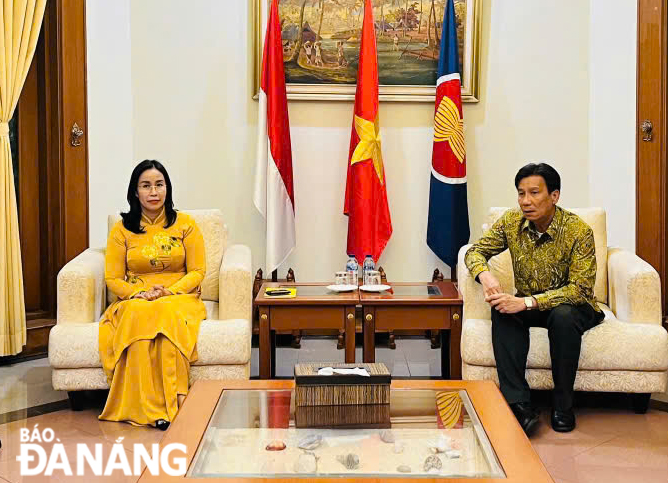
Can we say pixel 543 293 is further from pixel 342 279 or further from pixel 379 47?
pixel 379 47

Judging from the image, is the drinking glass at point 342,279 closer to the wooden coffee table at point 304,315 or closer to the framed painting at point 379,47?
the wooden coffee table at point 304,315

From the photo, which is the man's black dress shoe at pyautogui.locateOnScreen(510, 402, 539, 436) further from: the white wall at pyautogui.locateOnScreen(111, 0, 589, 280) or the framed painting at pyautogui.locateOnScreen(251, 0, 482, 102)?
the framed painting at pyautogui.locateOnScreen(251, 0, 482, 102)

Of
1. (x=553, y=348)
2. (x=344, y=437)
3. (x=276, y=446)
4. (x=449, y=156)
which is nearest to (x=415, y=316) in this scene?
(x=553, y=348)

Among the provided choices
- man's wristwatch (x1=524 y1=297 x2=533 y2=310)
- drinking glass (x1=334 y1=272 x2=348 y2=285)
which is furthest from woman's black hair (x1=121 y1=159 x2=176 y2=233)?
man's wristwatch (x1=524 y1=297 x2=533 y2=310)

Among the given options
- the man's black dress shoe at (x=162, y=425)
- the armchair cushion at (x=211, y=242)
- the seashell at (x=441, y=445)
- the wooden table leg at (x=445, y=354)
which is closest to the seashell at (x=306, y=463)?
the seashell at (x=441, y=445)

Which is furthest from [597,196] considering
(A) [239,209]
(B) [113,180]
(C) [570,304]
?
(B) [113,180]

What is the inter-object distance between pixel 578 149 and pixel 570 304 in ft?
6.53

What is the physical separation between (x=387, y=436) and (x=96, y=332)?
6.00 feet

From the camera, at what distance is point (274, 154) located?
5.05m

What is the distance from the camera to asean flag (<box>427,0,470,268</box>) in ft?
16.7

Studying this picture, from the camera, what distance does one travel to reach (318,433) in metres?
2.45

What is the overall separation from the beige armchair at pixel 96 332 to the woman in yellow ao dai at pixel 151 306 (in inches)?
2.9

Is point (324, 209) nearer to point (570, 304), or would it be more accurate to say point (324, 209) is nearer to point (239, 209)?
point (239, 209)

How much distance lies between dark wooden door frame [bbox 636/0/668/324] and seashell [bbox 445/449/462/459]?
9.88ft
